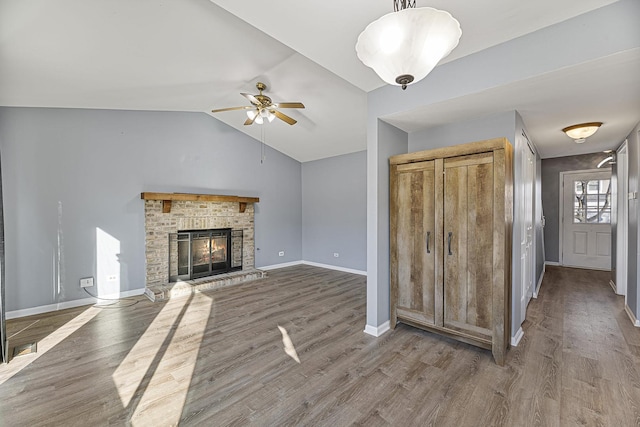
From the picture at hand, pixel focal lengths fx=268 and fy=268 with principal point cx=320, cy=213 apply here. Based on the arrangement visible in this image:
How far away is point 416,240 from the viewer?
2.85m

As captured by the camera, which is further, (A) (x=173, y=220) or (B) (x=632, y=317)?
(A) (x=173, y=220)

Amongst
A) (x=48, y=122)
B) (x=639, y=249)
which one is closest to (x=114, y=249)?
(x=48, y=122)

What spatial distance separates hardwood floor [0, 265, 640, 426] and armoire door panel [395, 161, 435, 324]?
358mm

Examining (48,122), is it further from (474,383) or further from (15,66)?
(474,383)

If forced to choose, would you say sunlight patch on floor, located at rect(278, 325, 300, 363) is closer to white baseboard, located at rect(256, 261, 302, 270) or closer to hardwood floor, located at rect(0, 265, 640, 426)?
hardwood floor, located at rect(0, 265, 640, 426)

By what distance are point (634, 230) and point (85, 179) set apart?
7.22 m

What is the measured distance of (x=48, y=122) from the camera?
3646 millimetres

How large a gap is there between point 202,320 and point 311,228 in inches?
147

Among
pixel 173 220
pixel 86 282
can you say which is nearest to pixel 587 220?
pixel 173 220

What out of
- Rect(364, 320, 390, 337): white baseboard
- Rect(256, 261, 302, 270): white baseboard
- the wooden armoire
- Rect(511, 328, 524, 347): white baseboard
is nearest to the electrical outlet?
Rect(256, 261, 302, 270): white baseboard

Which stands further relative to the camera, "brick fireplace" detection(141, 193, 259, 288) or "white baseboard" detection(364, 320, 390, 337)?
"brick fireplace" detection(141, 193, 259, 288)

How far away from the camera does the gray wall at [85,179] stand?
3451mm

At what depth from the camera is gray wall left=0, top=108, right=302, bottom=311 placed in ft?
11.3

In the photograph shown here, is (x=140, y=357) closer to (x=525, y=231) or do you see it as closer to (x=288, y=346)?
(x=288, y=346)
